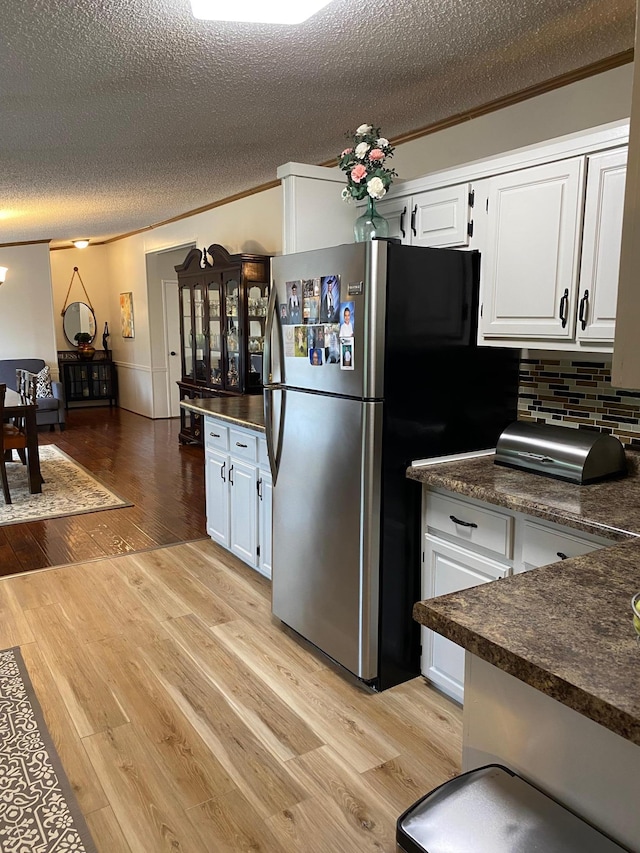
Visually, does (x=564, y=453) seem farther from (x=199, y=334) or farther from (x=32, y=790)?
(x=199, y=334)

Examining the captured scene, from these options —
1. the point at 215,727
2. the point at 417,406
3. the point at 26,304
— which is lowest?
the point at 215,727

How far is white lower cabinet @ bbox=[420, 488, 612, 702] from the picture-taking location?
77.9 inches

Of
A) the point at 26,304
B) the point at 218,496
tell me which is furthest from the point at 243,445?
the point at 26,304

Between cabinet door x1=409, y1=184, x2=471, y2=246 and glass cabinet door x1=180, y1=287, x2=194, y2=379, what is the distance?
472 centimetres

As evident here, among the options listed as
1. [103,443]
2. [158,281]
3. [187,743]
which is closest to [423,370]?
[187,743]

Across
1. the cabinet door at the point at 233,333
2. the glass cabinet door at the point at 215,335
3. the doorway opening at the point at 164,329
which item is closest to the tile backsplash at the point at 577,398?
the cabinet door at the point at 233,333

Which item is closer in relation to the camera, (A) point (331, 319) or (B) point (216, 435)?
(A) point (331, 319)

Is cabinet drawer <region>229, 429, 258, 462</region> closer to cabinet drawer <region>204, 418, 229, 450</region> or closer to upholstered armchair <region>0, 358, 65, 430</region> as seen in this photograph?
cabinet drawer <region>204, 418, 229, 450</region>

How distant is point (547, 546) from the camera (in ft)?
6.53

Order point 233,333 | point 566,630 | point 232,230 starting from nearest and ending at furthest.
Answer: point 566,630
point 233,333
point 232,230

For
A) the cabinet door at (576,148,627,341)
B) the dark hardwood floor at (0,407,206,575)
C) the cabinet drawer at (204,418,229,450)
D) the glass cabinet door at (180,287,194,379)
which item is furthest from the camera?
the glass cabinet door at (180,287,194,379)

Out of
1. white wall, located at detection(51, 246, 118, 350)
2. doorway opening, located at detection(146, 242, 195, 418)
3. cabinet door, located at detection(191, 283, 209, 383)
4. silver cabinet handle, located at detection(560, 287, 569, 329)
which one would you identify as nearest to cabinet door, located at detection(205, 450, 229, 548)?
silver cabinet handle, located at detection(560, 287, 569, 329)

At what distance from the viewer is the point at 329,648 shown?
8.77 feet

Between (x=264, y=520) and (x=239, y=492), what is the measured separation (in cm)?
29
